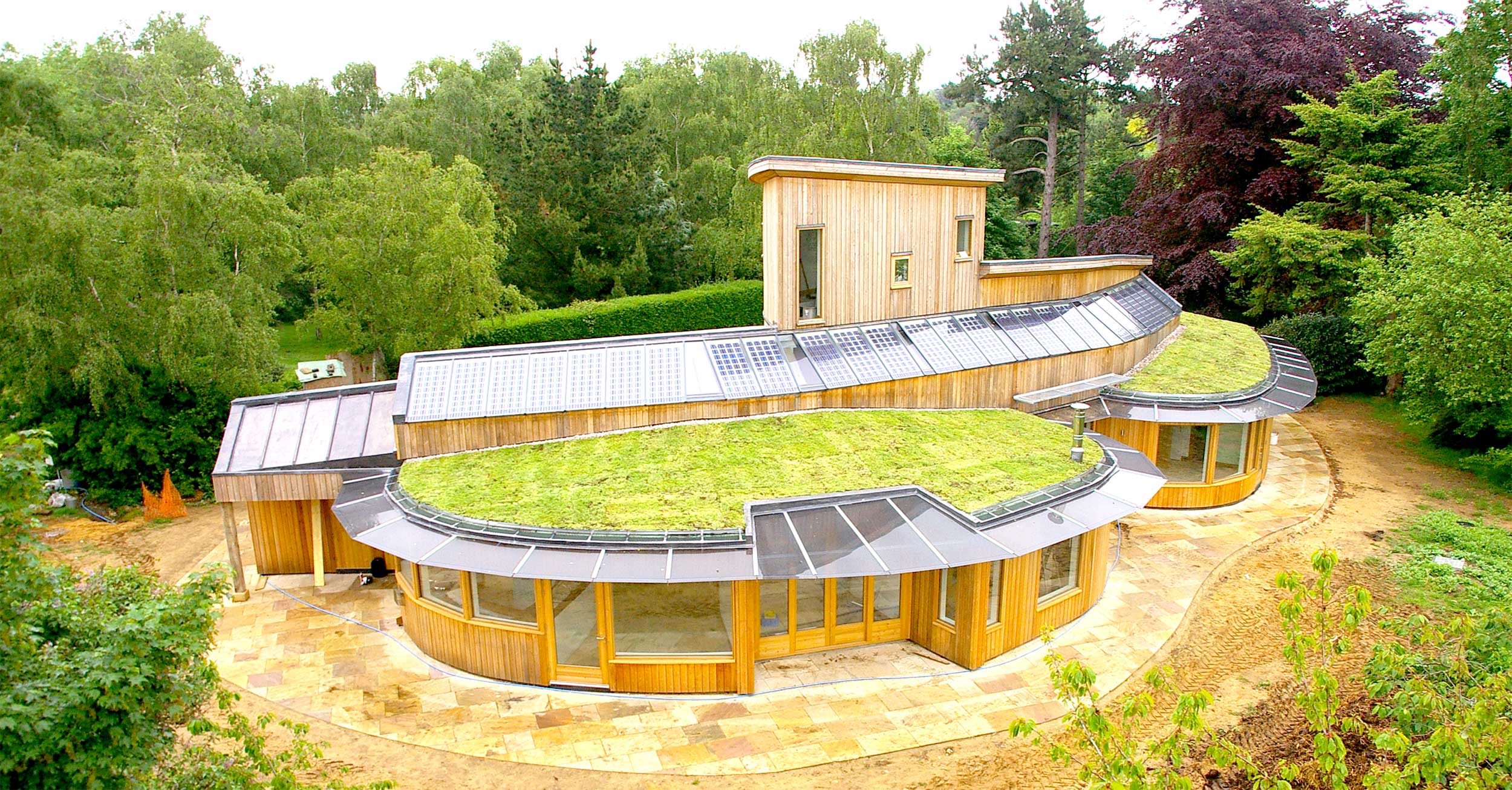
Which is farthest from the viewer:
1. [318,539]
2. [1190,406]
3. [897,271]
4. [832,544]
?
[1190,406]

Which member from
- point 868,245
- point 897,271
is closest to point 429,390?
point 868,245

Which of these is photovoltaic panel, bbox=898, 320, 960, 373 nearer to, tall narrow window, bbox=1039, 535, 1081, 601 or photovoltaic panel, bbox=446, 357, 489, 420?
tall narrow window, bbox=1039, 535, 1081, 601

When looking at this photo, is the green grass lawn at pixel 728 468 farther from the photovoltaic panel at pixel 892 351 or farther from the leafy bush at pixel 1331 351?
the leafy bush at pixel 1331 351

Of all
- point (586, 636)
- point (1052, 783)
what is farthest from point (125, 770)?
point (1052, 783)

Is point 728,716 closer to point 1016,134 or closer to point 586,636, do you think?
point 586,636

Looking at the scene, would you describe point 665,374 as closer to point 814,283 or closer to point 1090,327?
point 814,283

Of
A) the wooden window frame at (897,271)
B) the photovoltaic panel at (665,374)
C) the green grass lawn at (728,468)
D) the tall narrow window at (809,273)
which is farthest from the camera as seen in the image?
the wooden window frame at (897,271)

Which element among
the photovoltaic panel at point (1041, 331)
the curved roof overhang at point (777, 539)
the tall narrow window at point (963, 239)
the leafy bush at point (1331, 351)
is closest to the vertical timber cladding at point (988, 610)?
the curved roof overhang at point (777, 539)
